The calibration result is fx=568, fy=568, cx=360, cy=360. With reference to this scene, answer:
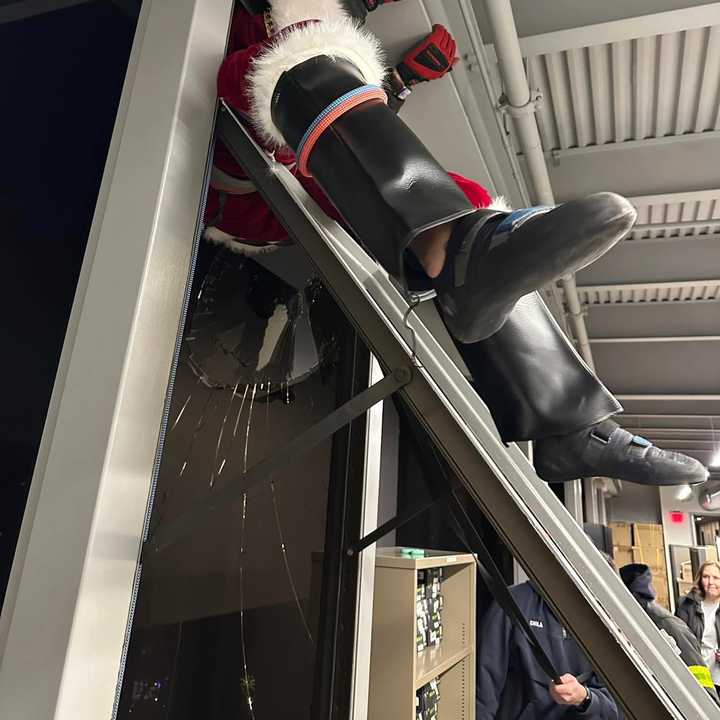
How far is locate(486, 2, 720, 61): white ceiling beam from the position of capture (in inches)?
59.3

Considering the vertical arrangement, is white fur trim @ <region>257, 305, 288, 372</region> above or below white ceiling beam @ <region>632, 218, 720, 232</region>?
below

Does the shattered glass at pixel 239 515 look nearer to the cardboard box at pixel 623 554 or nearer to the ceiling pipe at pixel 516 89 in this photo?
the ceiling pipe at pixel 516 89

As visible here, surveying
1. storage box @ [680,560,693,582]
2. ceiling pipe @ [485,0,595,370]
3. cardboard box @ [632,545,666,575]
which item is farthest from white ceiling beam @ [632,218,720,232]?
cardboard box @ [632,545,666,575]

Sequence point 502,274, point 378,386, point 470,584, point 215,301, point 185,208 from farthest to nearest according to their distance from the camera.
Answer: point 470,584 < point 215,301 < point 185,208 < point 378,386 < point 502,274

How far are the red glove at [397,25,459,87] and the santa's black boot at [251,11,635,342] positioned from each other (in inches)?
21.4

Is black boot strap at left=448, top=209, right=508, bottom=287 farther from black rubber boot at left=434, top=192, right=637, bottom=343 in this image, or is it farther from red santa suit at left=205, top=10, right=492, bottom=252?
red santa suit at left=205, top=10, right=492, bottom=252

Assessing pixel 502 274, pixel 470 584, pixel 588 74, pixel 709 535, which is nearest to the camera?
pixel 502 274

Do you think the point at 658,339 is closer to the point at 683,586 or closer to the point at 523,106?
the point at 523,106

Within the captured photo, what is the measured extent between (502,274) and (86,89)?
844 mm

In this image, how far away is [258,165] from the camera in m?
0.81

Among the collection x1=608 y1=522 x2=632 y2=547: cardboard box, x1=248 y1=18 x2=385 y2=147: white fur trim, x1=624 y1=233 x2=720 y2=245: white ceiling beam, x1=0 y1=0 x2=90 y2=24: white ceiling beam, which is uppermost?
x1=624 y1=233 x2=720 y2=245: white ceiling beam

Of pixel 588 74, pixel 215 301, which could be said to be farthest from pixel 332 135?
pixel 588 74

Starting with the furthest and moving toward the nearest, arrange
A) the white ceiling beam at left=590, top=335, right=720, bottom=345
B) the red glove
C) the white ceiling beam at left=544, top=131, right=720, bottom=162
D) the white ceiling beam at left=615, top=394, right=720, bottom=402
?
the white ceiling beam at left=615, top=394, right=720, bottom=402, the white ceiling beam at left=590, top=335, right=720, bottom=345, the white ceiling beam at left=544, top=131, right=720, bottom=162, the red glove

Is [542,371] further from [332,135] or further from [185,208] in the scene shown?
[185,208]
